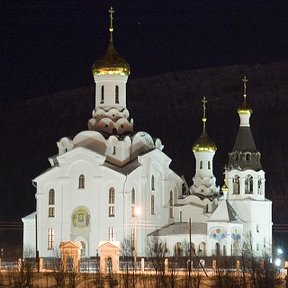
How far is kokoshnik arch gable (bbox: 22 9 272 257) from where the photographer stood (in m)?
62.2

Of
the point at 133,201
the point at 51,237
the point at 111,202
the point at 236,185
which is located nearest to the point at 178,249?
the point at 133,201

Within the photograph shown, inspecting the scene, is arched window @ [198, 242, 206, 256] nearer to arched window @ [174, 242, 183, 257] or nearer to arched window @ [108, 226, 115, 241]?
arched window @ [174, 242, 183, 257]

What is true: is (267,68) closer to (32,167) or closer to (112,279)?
(32,167)

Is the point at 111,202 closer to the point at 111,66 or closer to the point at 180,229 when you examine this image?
the point at 180,229

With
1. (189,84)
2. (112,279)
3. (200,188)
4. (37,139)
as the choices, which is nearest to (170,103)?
(189,84)

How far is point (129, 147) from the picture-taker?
209ft

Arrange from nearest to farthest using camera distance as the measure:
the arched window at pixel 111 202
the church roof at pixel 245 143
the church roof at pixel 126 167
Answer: the arched window at pixel 111 202, the church roof at pixel 126 167, the church roof at pixel 245 143

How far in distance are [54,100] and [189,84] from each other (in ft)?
31.1

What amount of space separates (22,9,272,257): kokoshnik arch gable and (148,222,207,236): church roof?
1.5 inches

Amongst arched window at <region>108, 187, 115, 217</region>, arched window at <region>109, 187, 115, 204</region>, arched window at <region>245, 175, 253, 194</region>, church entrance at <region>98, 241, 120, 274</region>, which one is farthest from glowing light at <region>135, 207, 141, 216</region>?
church entrance at <region>98, 241, 120, 274</region>

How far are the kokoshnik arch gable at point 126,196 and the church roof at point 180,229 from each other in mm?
38

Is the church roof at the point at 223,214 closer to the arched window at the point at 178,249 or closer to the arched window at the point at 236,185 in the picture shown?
the arched window at the point at 178,249

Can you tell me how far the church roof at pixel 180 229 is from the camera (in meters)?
62.8

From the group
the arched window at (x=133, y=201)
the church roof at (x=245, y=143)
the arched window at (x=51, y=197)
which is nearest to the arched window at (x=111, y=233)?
the arched window at (x=133, y=201)
